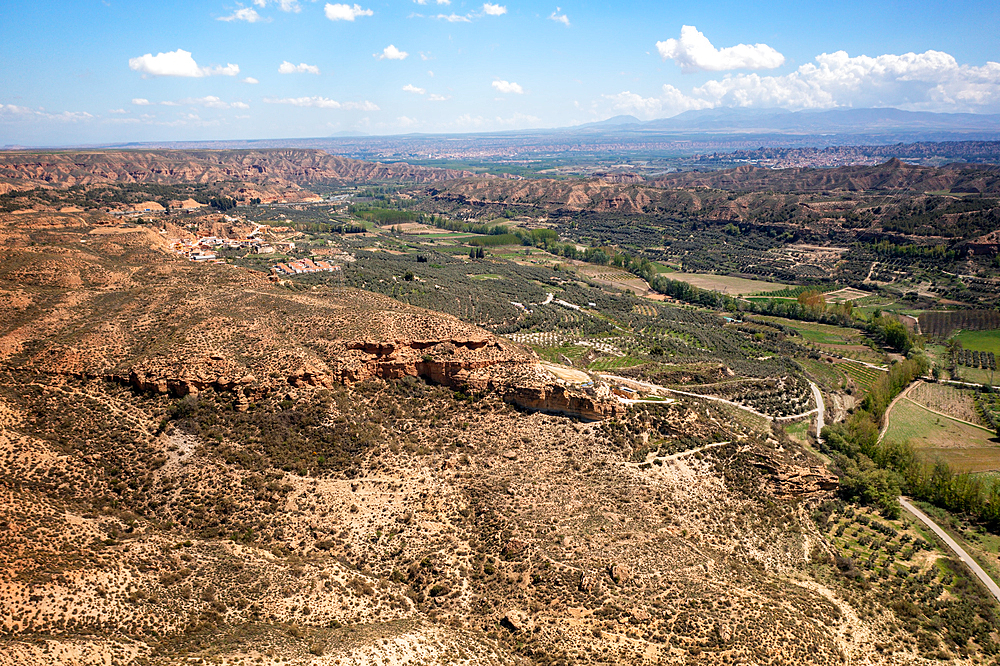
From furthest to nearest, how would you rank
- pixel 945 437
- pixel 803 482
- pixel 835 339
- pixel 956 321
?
1. pixel 956 321
2. pixel 835 339
3. pixel 945 437
4. pixel 803 482

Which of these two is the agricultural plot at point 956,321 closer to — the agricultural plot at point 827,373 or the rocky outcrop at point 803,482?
the agricultural plot at point 827,373

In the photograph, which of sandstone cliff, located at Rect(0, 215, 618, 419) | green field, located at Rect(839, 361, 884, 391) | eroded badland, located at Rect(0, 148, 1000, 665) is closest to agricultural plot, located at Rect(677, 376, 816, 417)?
eroded badland, located at Rect(0, 148, 1000, 665)

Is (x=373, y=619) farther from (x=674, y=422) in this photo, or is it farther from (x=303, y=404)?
(x=674, y=422)

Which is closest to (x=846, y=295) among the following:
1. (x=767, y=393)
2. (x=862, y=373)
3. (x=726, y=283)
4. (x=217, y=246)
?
(x=726, y=283)

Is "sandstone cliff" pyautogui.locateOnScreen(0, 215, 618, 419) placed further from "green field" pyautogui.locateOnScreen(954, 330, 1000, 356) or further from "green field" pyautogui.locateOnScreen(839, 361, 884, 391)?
"green field" pyautogui.locateOnScreen(954, 330, 1000, 356)

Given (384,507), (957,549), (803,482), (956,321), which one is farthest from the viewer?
(956,321)

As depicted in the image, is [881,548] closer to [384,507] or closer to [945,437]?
[945,437]
